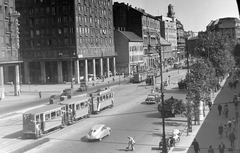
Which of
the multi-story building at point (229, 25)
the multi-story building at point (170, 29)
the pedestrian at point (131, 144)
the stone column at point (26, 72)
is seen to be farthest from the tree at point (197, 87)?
the multi-story building at point (229, 25)

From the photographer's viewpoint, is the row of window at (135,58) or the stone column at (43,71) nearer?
the stone column at (43,71)

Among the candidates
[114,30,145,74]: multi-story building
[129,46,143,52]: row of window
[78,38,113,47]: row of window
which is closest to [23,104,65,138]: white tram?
[78,38,113,47]: row of window

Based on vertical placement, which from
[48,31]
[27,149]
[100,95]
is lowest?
[27,149]

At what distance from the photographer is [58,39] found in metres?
92.1

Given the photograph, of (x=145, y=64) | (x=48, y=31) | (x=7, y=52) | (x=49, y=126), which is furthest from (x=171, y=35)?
(x=49, y=126)

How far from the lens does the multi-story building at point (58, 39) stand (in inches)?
3583

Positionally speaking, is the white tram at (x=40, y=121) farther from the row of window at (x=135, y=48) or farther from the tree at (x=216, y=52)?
the row of window at (x=135, y=48)

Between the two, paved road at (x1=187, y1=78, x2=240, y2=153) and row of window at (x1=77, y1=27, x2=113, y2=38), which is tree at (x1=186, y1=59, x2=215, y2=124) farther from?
row of window at (x1=77, y1=27, x2=113, y2=38)

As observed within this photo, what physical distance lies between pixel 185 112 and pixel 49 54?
6460 cm

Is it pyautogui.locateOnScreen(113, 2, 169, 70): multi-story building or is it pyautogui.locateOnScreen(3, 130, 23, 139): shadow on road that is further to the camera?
pyautogui.locateOnScreen(113, 2, 169, 70): multi-story building

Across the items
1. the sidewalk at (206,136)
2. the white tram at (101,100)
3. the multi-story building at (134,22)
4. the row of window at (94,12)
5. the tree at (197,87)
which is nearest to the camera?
the sidewalk at (206,136)

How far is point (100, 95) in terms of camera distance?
149 feet

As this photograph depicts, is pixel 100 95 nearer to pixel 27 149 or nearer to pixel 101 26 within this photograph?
pixel 27 149

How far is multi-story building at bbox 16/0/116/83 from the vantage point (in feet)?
299
